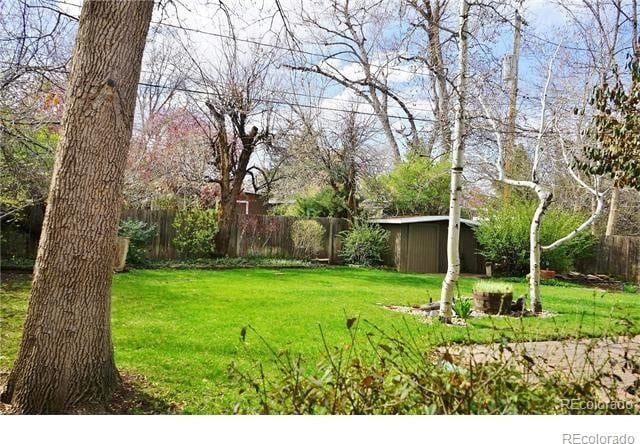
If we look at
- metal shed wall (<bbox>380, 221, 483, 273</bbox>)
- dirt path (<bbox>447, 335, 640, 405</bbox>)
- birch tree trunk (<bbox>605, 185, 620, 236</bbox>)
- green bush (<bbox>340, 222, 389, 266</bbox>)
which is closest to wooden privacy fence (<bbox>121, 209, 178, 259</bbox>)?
green bush (<bbox>340, 222, 389, 266</bbox>)

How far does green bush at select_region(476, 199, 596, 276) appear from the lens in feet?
12.6

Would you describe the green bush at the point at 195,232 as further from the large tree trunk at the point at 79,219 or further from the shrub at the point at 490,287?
the large tree trunk at the point at 79,219

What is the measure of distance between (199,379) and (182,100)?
83.7 inches

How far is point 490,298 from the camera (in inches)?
142

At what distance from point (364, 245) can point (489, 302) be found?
2303 millimetres

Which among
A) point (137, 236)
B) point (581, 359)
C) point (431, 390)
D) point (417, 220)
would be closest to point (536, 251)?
point (417, 220)

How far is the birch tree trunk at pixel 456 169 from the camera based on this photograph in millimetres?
3020

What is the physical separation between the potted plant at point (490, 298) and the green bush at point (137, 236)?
2493mm

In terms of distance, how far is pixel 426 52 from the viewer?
2996 millimetres

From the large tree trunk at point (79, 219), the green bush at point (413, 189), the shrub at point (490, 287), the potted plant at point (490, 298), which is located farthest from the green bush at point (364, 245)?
the large tree trunk at point (79, 219)

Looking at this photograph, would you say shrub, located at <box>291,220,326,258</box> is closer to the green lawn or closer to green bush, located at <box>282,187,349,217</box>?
green bush, located at <box>282,187,349,217</box>

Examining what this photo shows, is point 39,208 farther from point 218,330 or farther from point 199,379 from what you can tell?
point 199,379
